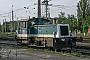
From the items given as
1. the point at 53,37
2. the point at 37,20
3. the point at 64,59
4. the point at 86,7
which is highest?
the point at 86,7

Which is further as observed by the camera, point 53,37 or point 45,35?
Answer: point 45,35

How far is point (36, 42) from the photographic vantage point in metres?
17.0

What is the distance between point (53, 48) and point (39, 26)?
2.87 meters

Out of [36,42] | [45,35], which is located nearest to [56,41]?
[45,35]

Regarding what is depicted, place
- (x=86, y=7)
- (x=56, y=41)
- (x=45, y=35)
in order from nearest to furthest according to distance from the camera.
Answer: (x=56, y=41), (x=45, y=35), (x=86, y=7)

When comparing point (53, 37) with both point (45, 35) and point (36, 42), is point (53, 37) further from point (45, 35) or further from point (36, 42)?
point (36, 42)

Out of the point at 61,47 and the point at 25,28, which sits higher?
the point at 25,28

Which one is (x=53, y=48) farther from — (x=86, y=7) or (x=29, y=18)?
(x=86, y=7)

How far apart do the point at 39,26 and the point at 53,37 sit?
101 inches

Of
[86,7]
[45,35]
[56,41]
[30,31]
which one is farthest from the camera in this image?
[86,7]

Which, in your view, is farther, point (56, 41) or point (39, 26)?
point (39, 26)

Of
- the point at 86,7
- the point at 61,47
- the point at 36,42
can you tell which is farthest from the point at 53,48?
the point at 86,7

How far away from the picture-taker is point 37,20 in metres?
17.8

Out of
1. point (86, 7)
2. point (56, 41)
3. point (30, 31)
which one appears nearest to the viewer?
point (56, 41)
